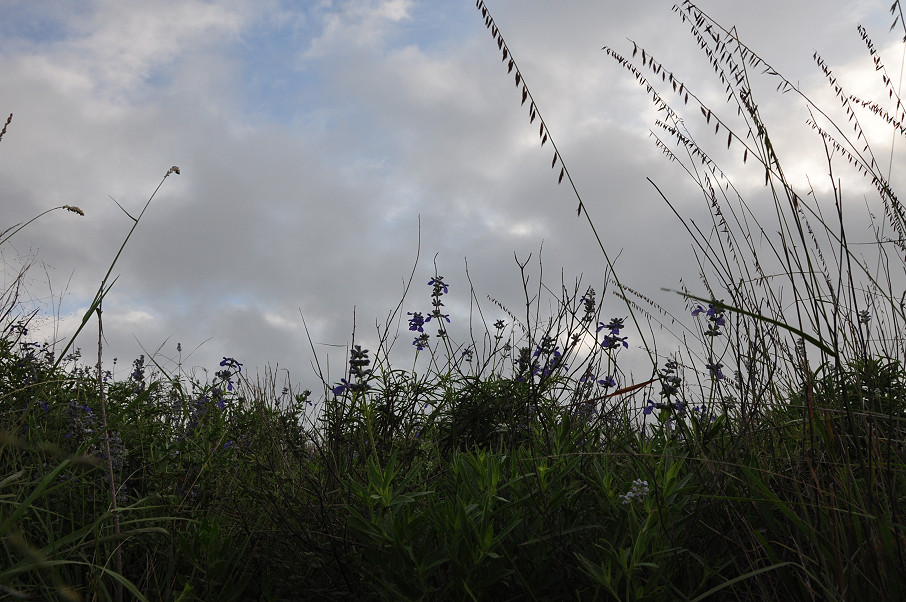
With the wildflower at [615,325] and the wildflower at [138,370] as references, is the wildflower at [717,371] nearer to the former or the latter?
the wildflower at [615,325]

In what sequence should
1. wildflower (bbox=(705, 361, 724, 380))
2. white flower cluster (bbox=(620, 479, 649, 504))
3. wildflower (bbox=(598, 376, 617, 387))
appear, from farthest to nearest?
wildflower (bbox=(598, 376, 617, 387))
wildflower (bbox=(705, 361, 724, 380))
white flower cluster (bbox=(620, 479, 649, 504))

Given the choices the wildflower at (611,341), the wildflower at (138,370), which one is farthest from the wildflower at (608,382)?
the wildflower at (138,370)

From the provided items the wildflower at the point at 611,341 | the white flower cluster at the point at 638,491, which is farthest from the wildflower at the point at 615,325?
the white flower cluster at the point at 638,491

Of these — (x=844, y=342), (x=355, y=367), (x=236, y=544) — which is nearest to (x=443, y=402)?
(x=355, y=367)

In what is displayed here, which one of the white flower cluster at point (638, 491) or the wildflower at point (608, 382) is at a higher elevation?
the wildflower at point (608, 382)

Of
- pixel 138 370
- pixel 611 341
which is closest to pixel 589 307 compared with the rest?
pixel 611 341

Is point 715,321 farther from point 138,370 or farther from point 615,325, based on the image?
point 138,370

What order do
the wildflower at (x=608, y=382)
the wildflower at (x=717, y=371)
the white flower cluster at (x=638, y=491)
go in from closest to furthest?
the white flower cluster at (x=638, y=491) < the wildflower at (x=717, y=371) < the wildflower at (x=608, y=382)

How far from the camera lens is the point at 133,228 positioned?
7.74 ft

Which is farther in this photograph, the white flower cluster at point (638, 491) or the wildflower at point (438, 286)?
the wildflower at point (438, 286)

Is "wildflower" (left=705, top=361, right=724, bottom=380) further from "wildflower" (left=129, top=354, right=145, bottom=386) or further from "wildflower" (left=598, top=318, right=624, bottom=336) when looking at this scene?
"wildflower" (left=129, top=354, right=145, bottom=386)

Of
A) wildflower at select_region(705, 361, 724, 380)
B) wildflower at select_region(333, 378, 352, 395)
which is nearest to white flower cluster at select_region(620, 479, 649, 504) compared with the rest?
wildflower at select_region(705, 361, 724, 380)

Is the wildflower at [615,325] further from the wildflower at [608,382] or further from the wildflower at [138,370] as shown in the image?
the wildflower at [138,370]

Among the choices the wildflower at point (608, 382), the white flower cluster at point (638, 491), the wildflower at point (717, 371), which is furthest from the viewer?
the wildflower at point (608, 382)
